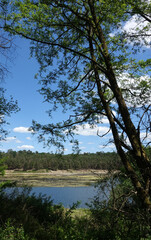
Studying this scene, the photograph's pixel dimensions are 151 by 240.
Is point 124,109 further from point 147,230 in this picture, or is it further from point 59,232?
point 59,232

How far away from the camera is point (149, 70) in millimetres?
6094

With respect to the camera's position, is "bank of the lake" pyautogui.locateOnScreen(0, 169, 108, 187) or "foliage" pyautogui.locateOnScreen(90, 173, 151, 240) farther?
"bank of the lake" pyautogui.locateOnScreen(0, 169, 108, 187)

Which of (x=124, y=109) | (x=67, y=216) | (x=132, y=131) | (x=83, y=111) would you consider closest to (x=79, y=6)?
(x=83, y=111)

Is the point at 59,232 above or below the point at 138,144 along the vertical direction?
below

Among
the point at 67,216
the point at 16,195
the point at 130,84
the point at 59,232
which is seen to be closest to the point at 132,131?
the point at 130,84

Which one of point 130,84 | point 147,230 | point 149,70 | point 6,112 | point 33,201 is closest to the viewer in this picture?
point 147,230

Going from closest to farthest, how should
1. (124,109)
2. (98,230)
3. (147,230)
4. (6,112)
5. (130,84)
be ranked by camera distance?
1. (147,230)
2. (98,230)
3. (124,109)
4. (130,84)
5. (6,112)

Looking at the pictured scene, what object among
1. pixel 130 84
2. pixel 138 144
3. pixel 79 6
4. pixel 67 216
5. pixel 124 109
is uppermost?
pixel 79 6

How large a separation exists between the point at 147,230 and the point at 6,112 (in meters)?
10.5

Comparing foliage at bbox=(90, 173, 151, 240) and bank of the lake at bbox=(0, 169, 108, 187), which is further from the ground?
foliage at bbox=(90, 173, 151, 240)

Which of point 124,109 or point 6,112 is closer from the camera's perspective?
point 124,109

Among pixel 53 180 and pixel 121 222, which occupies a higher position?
pixel 121 222

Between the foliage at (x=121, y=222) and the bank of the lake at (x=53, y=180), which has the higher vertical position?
the foliage at (x=121, y=222)

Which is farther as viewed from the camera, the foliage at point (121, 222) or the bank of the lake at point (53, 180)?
the bank of the lake at point (53, 180)
